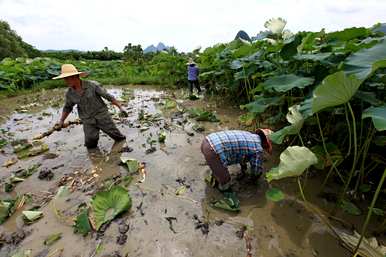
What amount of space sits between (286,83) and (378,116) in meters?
1.17

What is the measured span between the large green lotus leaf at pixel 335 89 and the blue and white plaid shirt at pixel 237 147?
97 centimetres

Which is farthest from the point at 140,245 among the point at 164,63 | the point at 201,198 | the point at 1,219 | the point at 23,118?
the point at 164,63

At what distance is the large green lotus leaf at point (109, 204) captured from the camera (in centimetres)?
253

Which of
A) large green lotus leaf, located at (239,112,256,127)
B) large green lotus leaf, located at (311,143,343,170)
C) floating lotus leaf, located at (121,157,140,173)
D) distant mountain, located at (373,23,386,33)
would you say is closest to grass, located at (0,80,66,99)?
floating lotus leaf, located at (121,157,140,173)

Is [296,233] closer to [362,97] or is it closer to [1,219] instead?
[362,97]

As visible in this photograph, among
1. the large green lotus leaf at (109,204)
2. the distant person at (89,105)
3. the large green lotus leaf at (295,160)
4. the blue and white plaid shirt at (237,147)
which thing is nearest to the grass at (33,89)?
the distant person at (89,105)

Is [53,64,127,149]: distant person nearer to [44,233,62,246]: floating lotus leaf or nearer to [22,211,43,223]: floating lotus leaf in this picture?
[22,211,43,223]: floating lotus leaf

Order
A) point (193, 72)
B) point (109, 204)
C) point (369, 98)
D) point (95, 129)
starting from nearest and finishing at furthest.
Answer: point (369, 98), point (109, 204), point (95, 129), point (193, 72)

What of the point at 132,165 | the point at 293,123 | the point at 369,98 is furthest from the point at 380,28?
the point at 132,165

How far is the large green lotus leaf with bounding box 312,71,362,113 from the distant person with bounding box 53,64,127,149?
306 cm

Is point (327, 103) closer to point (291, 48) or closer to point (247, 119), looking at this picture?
point (291, 48)

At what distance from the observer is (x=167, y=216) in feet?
8.34

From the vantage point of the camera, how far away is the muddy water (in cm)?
215

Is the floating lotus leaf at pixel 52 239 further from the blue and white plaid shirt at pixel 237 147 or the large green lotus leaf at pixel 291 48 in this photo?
the large green lotus leaf at pixel 291 48
